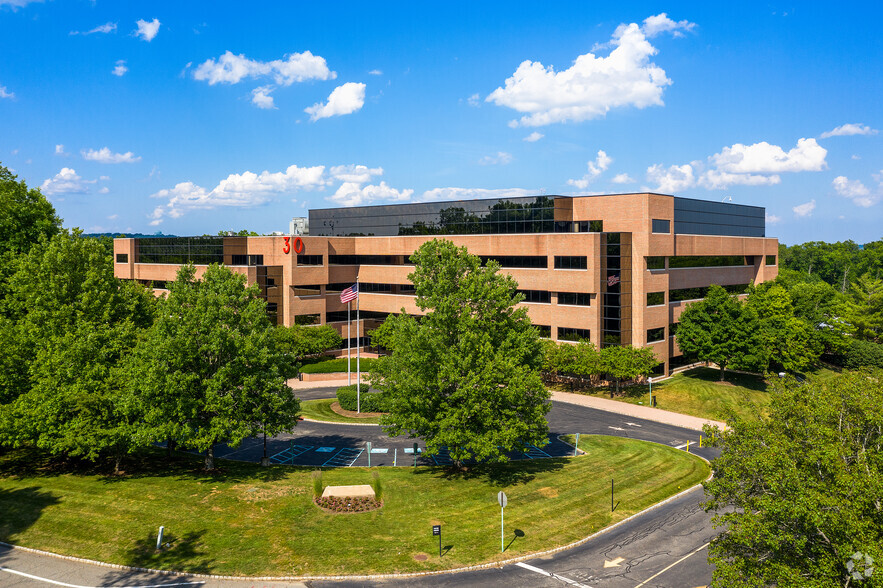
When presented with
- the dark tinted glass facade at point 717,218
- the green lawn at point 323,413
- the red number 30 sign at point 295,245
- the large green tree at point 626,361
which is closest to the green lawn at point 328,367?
the green lawn at point 323,413

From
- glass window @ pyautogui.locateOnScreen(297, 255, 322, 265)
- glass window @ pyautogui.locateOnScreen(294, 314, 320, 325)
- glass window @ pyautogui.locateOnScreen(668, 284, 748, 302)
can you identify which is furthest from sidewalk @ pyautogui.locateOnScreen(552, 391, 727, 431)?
glass window @ pyautogui.locateOnScreen(297, 255, 322, 265)

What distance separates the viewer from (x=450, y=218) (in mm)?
79312

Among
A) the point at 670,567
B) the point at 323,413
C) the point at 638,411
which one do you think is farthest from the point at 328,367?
the point at 670,567

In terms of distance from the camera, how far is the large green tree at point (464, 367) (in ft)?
105

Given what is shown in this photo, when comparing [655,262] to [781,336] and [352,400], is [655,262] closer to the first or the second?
[781,336]

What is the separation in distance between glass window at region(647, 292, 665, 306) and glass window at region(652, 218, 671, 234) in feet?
23.1

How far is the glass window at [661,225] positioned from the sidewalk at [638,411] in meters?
20.3

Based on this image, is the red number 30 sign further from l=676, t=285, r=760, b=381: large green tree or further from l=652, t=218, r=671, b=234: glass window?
l=676, t=285, r=760, b=381: large green tree

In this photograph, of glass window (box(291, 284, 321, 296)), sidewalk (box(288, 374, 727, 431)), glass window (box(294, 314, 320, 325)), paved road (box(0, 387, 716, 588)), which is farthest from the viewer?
glass window (box(291, 284, 321, 296))

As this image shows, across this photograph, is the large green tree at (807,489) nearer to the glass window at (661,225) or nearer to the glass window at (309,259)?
the glass window at (661,225)

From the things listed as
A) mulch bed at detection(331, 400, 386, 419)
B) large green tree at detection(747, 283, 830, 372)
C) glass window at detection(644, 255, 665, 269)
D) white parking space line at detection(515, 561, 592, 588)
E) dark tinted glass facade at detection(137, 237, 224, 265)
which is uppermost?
dark tinted glass facade at detection(137, 237, 224, 265)

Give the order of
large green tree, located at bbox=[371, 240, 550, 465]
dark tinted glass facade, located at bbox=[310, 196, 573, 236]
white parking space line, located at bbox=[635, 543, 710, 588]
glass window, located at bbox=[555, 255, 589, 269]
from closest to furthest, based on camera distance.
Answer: white parking space line, located at bbox=[635, 543, 710, 588]
large green tree, located at bbox=[371, 240, 550, 465]
glass window, located at bbox=[555, 255, 589, 269]
dark tinted glass facade, located at bbox=[310, 196, 573, 236]

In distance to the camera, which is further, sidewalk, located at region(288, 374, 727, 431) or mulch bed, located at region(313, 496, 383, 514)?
sidewalk, located at region(288, 374, 727, 431)

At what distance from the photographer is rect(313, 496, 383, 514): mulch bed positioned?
28.2 metres
